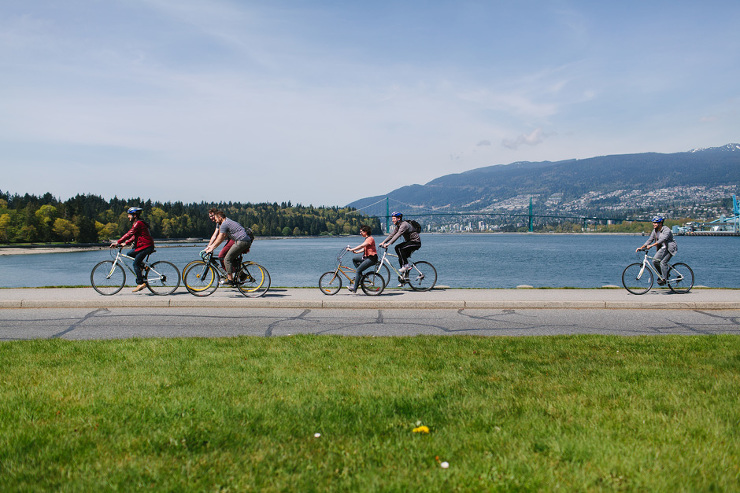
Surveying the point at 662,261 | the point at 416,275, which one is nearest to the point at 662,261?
the point at 662,261

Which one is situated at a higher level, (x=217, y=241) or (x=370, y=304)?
(x=217, y=241)

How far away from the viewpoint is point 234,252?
13.3 meters

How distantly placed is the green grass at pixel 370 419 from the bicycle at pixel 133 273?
7.13m

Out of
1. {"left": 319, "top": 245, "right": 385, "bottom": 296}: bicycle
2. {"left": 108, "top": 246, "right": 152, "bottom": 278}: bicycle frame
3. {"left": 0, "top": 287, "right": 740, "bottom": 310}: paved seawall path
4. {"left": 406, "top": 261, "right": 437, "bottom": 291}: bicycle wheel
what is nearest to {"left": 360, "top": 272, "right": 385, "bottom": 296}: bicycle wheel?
{"left": 319, "top": 245, "right": 385, "bottom": 296}: bicycle

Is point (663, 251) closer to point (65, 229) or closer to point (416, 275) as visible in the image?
point (416, 275)

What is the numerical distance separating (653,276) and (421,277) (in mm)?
6084

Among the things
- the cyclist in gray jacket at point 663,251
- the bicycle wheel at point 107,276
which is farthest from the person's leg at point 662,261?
the bicycle wheel at point 107,276

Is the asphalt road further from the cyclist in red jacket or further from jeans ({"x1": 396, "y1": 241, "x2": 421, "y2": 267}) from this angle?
jeans ({"x1": 396, "y1": 241, "x2": 421, "y2": 267})

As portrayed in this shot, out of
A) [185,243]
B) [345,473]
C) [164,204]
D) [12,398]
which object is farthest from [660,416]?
[164,204]

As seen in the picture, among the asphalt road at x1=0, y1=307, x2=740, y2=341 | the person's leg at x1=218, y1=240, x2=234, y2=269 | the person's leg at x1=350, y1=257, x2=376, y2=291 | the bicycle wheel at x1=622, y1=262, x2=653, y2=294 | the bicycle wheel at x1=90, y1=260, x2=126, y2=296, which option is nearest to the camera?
the asphalt road at x1=0, y1=307, x2=740, y2=341

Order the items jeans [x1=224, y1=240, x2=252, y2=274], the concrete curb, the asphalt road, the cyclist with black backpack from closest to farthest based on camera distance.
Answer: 1. the asphalt road
2. the concrete curb
3. jeans [x1=224, y1=240, x2=252, y2=274]
4. the cyclist with black backpack

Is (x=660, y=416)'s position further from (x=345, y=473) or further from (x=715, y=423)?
(x=345, y=473)

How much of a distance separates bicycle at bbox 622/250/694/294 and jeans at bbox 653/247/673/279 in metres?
0.10

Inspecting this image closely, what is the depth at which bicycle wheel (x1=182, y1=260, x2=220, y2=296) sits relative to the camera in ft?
44.2
